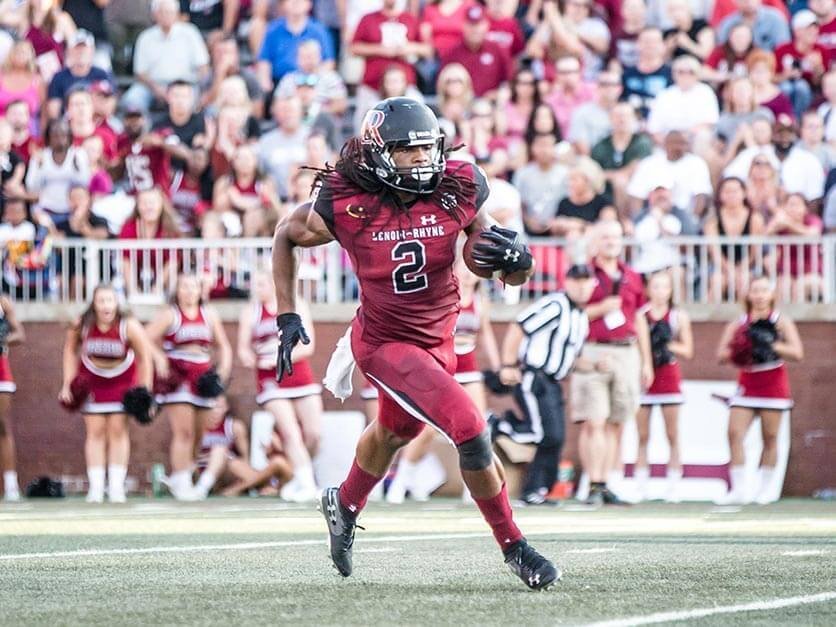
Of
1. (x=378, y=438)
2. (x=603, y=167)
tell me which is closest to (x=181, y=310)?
(x=603, y=167)

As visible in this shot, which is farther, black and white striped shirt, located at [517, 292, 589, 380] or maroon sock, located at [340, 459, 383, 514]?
black and white striped shirt, located at [517, 292, 589, 380]

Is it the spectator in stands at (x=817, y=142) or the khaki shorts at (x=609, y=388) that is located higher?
the spectator in stands at (x=817, y=142)

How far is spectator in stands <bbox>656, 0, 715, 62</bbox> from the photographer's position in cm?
1919

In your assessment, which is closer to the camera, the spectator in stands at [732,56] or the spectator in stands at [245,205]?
the spectator in stands at [245,205]

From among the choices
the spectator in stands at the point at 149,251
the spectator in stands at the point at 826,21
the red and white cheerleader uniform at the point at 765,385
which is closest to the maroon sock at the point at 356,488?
the red and white cheerleader uniform at the point at 765,385

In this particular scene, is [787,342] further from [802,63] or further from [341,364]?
[341,364]

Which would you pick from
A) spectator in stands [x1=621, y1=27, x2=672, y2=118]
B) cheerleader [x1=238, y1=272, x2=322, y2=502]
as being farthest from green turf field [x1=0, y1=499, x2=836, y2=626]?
spectator in stands [x1=621, y1=27, x2=672, y2=118]

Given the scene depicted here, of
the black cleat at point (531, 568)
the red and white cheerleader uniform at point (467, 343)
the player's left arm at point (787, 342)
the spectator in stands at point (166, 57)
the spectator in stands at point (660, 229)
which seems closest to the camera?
the black cleat at point (531, 568)

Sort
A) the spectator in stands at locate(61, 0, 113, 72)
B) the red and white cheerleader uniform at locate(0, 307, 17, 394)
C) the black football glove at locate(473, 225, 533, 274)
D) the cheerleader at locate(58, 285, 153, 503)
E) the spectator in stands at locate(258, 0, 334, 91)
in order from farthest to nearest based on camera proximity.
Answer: the spectator in stands at locate(61, 0, 113, 72), the spectator in stands at locate(258, 0, 334, 91), the red and white cheerleader uniform at locate(0, 307, 17, 394), the cheerleader at locate(58, 285, 153, 503), the black football glove at locate(473, 225, 533, 274)

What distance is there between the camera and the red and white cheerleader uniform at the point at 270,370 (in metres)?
16.5

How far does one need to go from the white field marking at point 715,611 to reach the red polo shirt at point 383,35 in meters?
12.7

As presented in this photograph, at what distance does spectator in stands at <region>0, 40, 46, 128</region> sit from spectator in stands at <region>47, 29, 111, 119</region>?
18cm

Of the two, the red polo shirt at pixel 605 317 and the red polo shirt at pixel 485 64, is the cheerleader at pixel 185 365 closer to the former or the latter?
the red polo shirt at pixel 605 317

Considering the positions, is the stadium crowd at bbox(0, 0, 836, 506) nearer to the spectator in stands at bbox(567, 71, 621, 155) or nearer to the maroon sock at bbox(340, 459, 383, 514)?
the spectator in stands at bbox(567, 71, 621, 155)
